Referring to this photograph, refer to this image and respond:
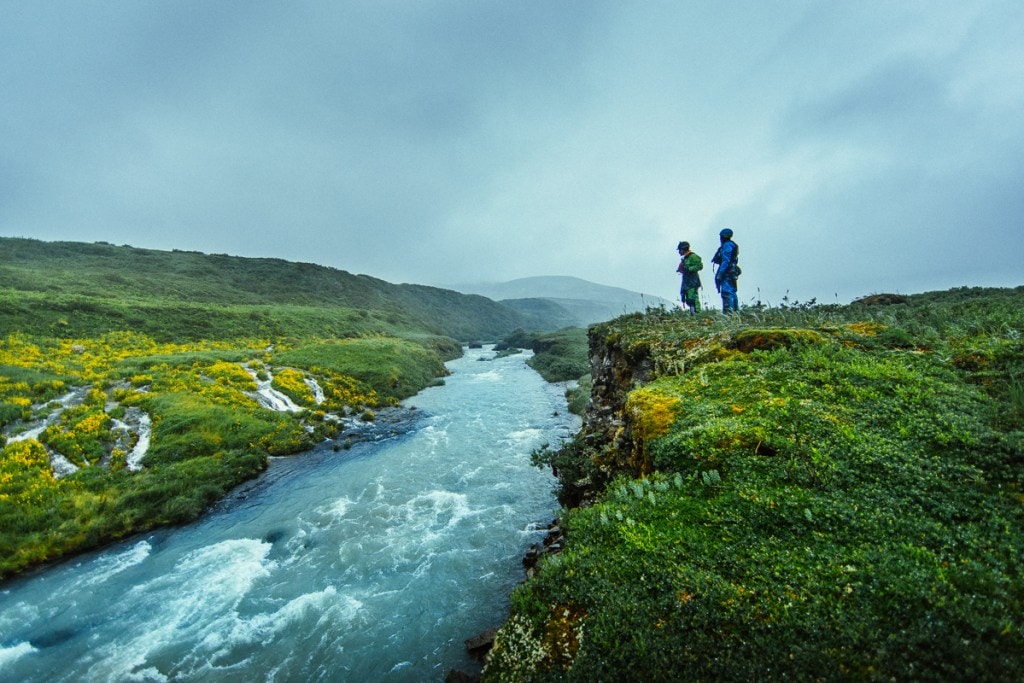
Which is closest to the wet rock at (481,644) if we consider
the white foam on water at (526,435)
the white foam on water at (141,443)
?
the white foam on water at (526,435)

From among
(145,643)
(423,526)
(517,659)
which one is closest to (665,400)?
(517,659)

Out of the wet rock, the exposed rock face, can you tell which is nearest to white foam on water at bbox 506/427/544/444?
the exposed rock face

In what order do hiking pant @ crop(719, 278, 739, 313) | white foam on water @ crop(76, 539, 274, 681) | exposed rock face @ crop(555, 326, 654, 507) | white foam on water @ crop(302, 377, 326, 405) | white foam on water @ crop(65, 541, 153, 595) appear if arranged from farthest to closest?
white foam on water @ crop(302, 377, 326, 405) < hiking pant @ crop(719, 278, 739, 313) < white foam on water @ crop(65, 541, 153, 595) < exposed rock face @ crop(555, 326, 654, 507) < white foam on water @ crop(76, 539, 274, 681)

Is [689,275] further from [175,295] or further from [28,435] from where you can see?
[175,295]

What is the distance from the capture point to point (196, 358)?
37250 millimetres

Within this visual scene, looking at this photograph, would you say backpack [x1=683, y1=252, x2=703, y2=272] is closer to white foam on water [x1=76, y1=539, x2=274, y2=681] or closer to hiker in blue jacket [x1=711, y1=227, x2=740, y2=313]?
hiker in blue jacket [x1=711, y1=227, x2=740, y2=313]

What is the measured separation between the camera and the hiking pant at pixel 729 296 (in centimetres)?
1986

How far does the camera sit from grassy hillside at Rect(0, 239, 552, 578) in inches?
687

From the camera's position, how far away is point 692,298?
2183 cm

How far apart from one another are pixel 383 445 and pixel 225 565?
13.6m

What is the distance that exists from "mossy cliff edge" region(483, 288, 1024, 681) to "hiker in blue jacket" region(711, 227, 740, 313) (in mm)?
8236

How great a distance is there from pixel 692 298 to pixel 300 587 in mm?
22038

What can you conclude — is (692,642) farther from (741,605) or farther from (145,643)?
(145,643)

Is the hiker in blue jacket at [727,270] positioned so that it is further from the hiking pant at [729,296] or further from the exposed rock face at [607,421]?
the exposed rock face at [607,421]
